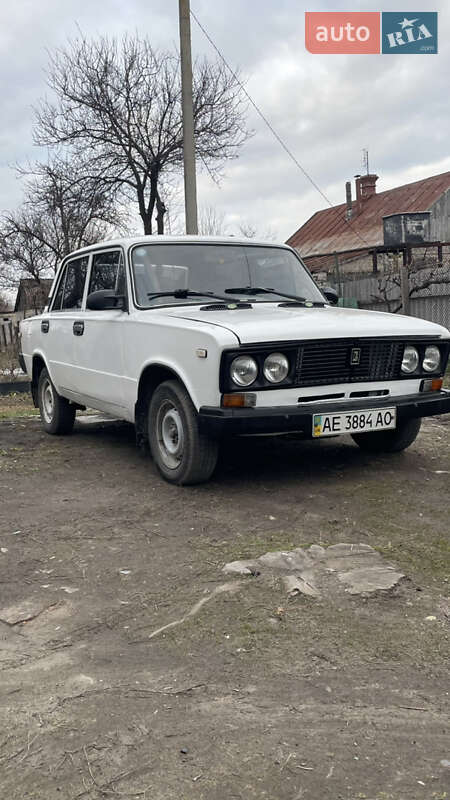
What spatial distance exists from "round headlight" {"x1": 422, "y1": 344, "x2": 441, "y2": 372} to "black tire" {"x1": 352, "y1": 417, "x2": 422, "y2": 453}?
19.6 inches

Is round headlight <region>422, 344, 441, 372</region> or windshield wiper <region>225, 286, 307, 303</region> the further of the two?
windshield wiper <region>225, 286, 307, 303</region>

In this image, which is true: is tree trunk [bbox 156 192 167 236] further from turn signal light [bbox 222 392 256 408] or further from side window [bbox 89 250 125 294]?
turn signal light [bbox 222 392 256 408]

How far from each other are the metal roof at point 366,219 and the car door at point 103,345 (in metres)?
30.0

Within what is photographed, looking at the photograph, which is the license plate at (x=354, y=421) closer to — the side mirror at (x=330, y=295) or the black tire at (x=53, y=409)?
the side mirror at (x=330, y=295)

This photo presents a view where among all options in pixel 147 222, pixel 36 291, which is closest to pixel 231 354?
pixel 147 222

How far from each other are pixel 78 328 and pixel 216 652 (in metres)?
4.37

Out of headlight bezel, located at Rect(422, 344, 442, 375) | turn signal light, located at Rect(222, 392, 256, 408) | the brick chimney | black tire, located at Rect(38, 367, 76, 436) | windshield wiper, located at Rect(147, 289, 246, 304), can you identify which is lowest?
black tire, located at Rect(38, 367, 76, 436)

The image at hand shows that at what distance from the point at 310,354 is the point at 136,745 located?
117 inches

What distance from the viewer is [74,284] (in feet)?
23.2

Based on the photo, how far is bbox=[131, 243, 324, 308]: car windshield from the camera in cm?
561

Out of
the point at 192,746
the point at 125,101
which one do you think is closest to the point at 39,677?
the point at 192,746

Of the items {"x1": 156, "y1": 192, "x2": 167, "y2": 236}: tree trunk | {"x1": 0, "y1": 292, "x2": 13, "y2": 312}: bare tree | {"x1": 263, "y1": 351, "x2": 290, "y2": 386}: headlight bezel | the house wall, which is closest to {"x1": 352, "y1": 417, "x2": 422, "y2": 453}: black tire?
{"x1": 263, "y1": 351, "x2": 290, "y2": 386}: headlight bezel

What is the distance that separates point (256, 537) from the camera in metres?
3.91

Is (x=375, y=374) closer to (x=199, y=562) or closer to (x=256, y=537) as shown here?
(x=256, y=537)
